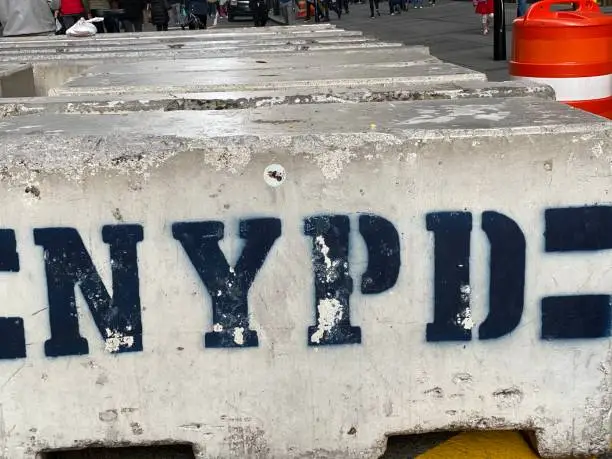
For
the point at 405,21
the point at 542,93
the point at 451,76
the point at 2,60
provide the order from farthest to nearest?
the point at 405,21 → the point at 2,60 → the point at 451,76 → the point at 542,93

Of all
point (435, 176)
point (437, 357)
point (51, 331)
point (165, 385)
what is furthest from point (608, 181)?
point (51, 331)

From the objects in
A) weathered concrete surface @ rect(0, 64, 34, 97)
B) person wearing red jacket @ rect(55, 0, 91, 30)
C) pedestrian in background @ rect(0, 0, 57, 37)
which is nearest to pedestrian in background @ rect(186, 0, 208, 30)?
person wearing red jacket @ rect(55, 0, 91, 30)

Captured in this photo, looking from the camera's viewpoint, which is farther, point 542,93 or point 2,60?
point 2,60

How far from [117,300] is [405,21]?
2685 centimetres

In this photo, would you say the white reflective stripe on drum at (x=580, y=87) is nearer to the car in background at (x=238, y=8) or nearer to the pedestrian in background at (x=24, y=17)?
the pedestrian in background at (x=24, y=17)

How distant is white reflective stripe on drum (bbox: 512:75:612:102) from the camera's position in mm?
5086

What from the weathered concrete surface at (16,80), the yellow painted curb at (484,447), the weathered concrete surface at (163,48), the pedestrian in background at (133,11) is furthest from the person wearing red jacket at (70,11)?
the yellow painted curb at (484,447)

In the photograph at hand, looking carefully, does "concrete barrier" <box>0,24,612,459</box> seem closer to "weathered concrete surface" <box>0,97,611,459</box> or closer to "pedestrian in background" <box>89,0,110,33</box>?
"weathered concrete surface" <box>0,97,611,459</box>

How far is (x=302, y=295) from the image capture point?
2.56m

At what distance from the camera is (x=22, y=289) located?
2.51 m

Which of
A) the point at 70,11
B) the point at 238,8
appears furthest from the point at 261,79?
the point at 238,8

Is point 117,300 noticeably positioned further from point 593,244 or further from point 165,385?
point 593,244

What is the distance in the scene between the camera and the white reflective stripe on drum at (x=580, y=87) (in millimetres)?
5086

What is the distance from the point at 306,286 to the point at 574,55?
3.26 m
